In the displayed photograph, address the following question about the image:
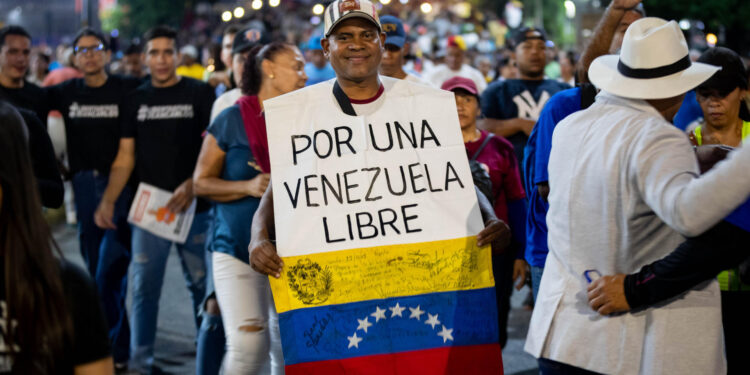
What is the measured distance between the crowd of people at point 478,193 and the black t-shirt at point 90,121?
13 mm

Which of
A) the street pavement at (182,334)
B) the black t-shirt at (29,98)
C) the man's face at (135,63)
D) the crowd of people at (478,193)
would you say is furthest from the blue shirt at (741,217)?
the man's face at (135,63)

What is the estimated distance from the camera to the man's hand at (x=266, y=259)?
3.67 metres

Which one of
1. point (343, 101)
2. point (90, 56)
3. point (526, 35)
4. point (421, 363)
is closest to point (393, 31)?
point (526, 35)

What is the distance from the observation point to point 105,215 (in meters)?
6.46

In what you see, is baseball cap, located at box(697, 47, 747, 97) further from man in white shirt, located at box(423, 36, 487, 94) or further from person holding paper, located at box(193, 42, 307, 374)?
man in white shirt, located at box(423, 36, 487, 94)

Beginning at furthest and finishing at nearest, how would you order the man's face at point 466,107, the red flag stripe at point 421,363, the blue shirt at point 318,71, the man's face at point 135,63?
the man's face at point 135,63, the blue shirt at point 318,71, the man's face at point 466,107, the red flag stripe at point 421,363

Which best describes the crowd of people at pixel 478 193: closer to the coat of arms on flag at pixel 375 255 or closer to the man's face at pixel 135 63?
the coat of arms on flag at pixel 375 255

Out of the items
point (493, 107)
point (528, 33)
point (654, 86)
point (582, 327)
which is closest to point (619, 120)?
point (654, 86)

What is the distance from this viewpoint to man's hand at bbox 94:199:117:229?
21.2 ft

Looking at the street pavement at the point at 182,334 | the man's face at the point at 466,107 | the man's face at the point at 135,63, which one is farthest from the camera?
the man's face at the point at 135,63

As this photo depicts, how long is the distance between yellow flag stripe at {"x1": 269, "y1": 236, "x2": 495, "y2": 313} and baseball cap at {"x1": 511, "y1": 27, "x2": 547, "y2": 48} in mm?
3960

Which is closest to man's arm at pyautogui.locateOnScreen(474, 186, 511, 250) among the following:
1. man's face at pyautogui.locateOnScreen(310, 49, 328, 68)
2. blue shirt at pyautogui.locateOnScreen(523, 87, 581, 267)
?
blue shirt at pyautogui.locateOnScreen(523, 87, 581, 267)

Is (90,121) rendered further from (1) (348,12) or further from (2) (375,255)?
(2) (375,255)

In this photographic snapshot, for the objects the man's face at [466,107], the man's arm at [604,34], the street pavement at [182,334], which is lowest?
the street pavement at [182,334]
